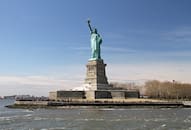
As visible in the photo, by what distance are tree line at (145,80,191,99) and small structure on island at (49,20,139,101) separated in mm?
31849

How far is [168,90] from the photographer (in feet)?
406

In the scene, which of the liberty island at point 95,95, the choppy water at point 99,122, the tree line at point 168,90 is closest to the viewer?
the choppy water at point 99,122

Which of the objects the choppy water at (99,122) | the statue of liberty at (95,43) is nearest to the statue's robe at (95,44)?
the statue of liberty at (95,43)

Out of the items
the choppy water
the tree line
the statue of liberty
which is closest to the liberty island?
the statue of liberty

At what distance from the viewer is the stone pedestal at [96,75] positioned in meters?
90.1

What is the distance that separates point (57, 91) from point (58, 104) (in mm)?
10680

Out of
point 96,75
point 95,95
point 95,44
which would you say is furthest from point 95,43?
point 95,95

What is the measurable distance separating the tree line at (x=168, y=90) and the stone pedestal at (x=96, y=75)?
105 feet

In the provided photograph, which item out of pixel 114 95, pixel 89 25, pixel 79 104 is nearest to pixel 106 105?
pixel 79 104

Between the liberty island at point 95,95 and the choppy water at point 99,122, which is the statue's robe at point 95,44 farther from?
the choppy water at point 99,122

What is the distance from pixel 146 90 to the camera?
Result: 134m

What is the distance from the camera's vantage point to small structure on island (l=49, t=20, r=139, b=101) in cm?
8762

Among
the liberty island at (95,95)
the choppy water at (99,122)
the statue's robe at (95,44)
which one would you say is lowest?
the choppy water at (99,122)

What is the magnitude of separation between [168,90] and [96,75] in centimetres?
4062
